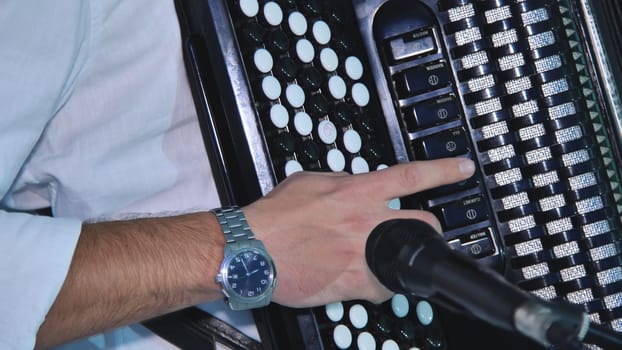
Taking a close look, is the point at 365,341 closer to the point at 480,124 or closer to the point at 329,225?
the point at 329,225

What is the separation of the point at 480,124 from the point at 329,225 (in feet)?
0.83

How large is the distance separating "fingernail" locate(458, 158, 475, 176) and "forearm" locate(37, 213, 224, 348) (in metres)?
0.28

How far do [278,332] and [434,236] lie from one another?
0.29 meters

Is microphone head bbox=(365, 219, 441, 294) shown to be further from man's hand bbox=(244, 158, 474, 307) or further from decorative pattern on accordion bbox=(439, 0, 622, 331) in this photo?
decorative pattern on accordion bbox=(439, 0, 622, 331)

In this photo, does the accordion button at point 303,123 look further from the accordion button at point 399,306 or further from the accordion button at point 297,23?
the accordion button at point 399,306

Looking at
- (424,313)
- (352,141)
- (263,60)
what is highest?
(263,60)

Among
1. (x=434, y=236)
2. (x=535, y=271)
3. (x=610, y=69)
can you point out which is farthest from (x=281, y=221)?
(x=610, y=69)

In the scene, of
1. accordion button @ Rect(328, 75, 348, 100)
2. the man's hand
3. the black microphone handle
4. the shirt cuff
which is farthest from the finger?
the shirt cuff

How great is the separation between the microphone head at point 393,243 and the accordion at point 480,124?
204mm

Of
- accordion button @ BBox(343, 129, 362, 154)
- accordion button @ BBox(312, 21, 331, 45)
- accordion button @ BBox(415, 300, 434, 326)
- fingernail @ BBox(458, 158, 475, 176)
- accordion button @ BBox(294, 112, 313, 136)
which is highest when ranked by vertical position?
accordion button @ BBox(312, 21, 331, 45)

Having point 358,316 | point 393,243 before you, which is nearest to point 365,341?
point 358,316

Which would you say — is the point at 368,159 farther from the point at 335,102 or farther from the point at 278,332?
the point at 278,332

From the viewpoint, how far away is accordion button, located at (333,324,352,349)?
34.8 inches

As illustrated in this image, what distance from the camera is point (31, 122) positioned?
0.85 metres
